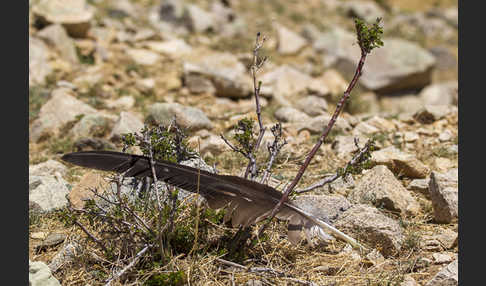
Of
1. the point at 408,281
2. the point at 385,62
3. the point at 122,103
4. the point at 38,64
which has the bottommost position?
the point at 408,281

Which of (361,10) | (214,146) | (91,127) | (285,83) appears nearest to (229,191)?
(214,146)

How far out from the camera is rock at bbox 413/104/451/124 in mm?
5793

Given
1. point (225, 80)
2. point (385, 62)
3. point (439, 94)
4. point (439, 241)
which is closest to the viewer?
point (439, 241)

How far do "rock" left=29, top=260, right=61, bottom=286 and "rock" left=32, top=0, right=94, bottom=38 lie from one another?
20.2ft

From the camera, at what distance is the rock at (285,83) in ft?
24.4

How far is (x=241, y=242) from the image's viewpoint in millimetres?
2848

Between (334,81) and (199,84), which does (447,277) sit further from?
(334,81)

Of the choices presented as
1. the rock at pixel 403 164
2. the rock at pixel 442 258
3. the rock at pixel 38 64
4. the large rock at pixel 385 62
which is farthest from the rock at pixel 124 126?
the large rock at pixel 385 62

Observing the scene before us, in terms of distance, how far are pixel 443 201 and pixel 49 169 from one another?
10.6 feet

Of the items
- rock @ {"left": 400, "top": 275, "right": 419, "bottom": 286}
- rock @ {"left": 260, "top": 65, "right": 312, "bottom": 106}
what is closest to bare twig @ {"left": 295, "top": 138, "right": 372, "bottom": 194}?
rock @ {"left": 400, "top": 275, "right": 419, "bottom": 286}

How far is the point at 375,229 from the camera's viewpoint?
10.3 ft

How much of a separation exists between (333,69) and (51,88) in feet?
17.3

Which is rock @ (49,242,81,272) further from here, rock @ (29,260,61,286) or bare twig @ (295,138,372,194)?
bare twig @ (295,138,372,194)

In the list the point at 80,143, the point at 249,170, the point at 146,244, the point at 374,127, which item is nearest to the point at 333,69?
the point at 374,127
